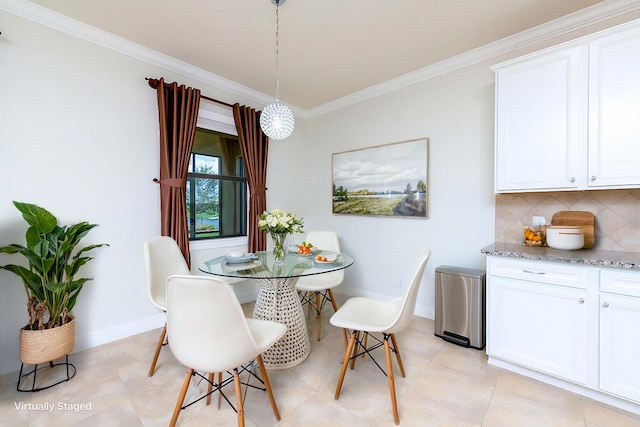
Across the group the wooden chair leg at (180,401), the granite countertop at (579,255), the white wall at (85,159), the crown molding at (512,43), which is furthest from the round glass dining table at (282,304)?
the crown molding at (512,43)

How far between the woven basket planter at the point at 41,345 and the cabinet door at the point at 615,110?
3.91 m

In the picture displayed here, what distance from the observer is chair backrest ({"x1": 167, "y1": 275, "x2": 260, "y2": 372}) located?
47.9 inches

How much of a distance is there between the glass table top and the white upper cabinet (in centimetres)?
158

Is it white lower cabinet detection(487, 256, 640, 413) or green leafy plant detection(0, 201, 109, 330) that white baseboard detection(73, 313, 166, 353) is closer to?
green leafy plant detection(0, 201, 109, 330)

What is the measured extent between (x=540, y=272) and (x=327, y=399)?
1.70 m

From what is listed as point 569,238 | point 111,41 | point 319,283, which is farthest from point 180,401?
point 111,41

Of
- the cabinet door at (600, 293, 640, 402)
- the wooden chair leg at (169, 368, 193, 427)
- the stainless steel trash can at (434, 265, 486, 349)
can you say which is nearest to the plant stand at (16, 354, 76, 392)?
the wooden chair leg at (169, 368, 193, 427)

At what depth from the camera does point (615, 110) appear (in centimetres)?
184

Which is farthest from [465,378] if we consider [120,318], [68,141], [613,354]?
[68,141]

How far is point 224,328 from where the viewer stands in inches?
49.8

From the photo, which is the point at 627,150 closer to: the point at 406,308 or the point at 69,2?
the point at 406,308

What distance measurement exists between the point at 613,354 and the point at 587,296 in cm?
35

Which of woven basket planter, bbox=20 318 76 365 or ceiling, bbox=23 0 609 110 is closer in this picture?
woven basket planter, bbox=20 318 76 365

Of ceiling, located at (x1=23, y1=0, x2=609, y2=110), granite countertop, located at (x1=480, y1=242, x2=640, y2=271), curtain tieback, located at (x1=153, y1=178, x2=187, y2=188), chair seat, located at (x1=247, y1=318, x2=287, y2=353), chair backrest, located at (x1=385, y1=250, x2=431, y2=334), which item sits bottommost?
chair seat, located at (x1=247, y1=318, x2=287, y2=353)
